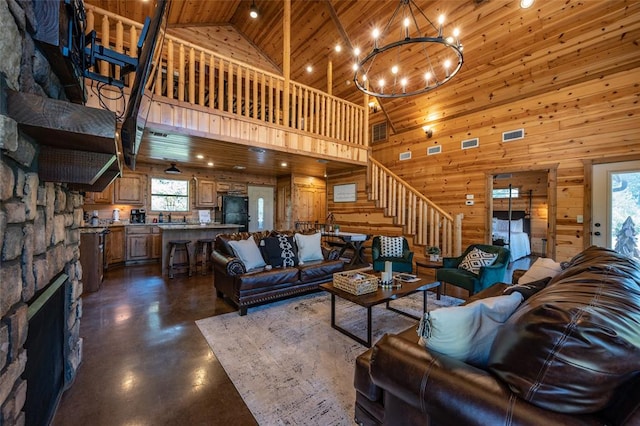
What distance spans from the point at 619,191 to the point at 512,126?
1873 millimetres

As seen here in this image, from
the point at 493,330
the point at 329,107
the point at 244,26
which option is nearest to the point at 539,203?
the point at 329,107

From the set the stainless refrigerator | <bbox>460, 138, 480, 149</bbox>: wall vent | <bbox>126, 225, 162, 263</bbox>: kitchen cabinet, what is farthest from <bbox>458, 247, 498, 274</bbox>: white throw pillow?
<bbox>126, 225, 162, 263</bbox>: kitchen cabinet

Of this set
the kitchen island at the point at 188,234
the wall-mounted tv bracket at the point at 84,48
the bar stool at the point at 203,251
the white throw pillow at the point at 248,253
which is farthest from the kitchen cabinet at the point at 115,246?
the wall-mounted tv bracket at the point at 84,48

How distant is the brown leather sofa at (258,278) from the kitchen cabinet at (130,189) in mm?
3779

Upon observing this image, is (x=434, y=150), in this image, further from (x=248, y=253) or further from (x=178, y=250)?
(x=178, y=250)

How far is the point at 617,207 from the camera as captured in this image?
13.5 feet

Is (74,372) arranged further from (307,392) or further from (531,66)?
(531,66)

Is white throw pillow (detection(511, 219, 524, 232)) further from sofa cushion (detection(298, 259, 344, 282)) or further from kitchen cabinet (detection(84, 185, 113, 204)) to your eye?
kitchen cabinet (detection(84, 185, 113, 204))

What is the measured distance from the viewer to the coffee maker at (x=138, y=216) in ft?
20.8

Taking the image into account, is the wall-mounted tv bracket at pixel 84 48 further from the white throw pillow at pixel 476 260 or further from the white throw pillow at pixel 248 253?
the white throw pillow at pixel 476 260

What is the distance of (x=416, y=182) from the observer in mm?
6711

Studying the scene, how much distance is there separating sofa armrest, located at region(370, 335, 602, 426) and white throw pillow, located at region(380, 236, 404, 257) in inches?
141

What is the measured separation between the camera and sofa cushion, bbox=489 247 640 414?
2.44 ft

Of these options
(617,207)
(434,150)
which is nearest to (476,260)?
(617,207)
